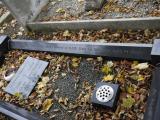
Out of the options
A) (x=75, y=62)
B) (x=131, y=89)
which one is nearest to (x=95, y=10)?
(x=75, y=62)

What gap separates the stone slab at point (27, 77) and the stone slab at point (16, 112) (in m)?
0.37

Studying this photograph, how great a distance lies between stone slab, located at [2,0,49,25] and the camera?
6230mm

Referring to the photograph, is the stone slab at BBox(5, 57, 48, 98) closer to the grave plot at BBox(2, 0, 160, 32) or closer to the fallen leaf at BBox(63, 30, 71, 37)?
the fallen leaf at BBox(63, 30, 71, 37)

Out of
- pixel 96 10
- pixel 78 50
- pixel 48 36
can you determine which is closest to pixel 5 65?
pixel 48 36

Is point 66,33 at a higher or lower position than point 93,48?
lower

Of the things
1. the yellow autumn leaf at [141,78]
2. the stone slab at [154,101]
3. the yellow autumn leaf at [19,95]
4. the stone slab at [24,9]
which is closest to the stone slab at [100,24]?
the stone slab at [24,9]

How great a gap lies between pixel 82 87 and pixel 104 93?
0.58 meters

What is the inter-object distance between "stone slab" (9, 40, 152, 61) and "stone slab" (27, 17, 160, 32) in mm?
541

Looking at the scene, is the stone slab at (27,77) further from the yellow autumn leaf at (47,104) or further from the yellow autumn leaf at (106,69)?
the yellow autumn leaf at (106,69)

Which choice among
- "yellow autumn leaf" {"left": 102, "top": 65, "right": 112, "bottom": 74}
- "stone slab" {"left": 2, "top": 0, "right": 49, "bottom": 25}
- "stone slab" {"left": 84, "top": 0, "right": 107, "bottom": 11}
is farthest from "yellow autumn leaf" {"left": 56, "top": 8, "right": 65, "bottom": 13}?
"yellow autumn leaf" {"left": 102, "top": 65, "right": 112, "bottom": 74}

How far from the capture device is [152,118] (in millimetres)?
3545

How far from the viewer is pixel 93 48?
5082 mm

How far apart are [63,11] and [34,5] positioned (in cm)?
77

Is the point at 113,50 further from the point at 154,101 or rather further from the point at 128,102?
the point at 154,101
